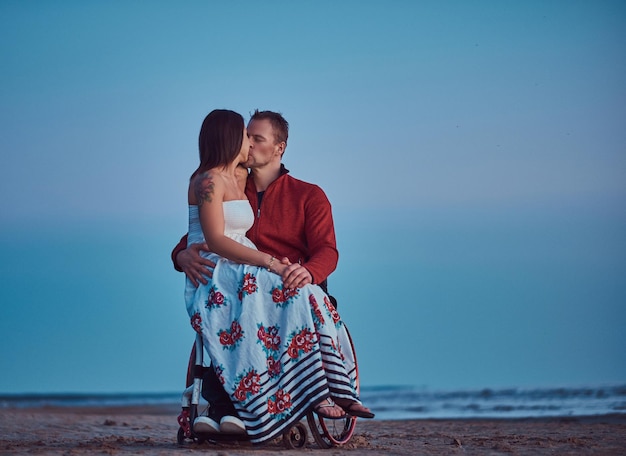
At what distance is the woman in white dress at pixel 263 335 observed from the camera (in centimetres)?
437

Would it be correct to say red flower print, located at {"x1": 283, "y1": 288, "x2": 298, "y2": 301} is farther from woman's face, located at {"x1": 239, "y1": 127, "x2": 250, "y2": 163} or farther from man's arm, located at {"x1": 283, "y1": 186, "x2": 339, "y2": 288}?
woman's face, located at {"x1": 239, "y1": 127, "x2": 250, "y2": 163}

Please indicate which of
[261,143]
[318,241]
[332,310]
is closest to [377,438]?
[332,310]

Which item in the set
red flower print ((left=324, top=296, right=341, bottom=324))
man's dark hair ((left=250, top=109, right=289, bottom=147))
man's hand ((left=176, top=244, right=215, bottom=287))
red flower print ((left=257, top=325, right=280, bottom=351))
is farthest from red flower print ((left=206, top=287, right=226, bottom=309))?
man's dark hair ((left=250, top=109, right=289, bottom=147))

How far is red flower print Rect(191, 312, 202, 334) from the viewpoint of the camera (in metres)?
4.50

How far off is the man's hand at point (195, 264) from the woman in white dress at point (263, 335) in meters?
0.05

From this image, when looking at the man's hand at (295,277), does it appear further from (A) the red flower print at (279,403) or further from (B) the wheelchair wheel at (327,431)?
(A) the red flower print at (279,403)

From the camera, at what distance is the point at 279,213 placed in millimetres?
5031

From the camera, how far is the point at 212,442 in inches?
181

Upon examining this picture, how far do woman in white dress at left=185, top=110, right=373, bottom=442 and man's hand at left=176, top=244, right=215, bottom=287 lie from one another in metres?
0.05

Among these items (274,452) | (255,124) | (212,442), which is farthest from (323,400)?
(255,124)

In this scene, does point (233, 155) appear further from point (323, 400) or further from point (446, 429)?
point (446, 429)

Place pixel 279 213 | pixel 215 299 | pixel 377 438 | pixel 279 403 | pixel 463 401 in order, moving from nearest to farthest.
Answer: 1. pixel 279 403
2. pixel 215 299
3. pixel 279 213
4. pixel 377 438
5. pixel 463 401

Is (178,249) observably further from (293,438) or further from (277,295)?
(293,438)

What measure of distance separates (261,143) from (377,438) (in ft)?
6.41
